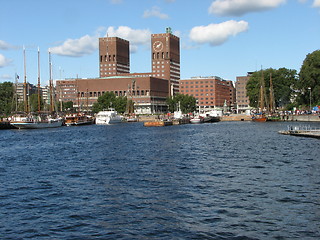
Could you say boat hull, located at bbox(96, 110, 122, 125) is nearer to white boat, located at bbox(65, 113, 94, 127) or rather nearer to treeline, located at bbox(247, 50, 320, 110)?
white boat, located at bbox(65, 113, 94, 127)

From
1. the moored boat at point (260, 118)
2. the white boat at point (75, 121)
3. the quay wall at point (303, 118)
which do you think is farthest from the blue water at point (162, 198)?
the white boat at point (75, 121)

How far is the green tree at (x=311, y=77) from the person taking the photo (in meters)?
148

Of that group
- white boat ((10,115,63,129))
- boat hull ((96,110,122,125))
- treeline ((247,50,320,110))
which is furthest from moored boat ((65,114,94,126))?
treeline ((247,50,320,110))

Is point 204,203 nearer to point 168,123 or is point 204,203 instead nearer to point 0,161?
point 0,161

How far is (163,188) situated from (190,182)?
3099mm

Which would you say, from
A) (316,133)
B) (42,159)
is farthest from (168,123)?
(42,159)

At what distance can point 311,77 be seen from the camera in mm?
149500

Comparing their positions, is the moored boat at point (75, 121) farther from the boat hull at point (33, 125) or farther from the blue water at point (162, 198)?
the blue water at point (162, 198)

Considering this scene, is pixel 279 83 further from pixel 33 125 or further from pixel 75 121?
pixel 33 125

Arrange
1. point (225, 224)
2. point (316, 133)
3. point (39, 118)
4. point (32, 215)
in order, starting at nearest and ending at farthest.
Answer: point (225, 224)
point (32, 215)
point (316, 133)
point (39, 118)

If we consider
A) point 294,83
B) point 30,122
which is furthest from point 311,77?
point 30,122

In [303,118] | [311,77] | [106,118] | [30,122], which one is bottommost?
[303,118]

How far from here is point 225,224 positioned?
22.5 meters

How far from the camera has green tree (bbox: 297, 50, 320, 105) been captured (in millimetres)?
148375
